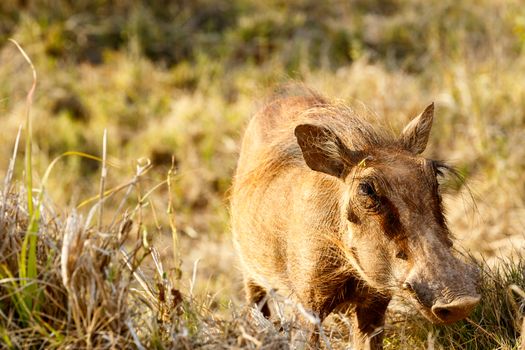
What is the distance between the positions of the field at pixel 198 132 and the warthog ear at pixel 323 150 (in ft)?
2.05

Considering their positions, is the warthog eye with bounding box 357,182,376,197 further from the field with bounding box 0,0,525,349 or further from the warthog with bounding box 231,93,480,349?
the field with bounding box 0,0,525,349

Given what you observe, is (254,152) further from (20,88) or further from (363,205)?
(20,88)

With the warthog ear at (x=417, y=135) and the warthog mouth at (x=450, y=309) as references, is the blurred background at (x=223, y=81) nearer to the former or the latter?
the warthog ear at (x=417, y=135)

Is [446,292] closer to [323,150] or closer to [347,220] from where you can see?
[347,220]

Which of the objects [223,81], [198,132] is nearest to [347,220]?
[198,132]

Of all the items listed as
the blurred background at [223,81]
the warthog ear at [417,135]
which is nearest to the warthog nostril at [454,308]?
the warthog ear at [417,135]

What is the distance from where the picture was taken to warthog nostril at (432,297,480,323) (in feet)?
9.18

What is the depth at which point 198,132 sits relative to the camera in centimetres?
845

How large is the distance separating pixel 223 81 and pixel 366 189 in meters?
6.34

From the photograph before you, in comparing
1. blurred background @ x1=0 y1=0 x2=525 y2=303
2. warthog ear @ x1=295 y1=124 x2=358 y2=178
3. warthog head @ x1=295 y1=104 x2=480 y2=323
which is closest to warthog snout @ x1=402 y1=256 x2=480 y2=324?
warthog head @ x1=295 y1=104 x2=480 y2=323

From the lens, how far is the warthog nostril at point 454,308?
280 cm

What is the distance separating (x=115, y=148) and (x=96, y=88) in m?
1.13

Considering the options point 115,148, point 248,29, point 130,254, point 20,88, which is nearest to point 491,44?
point 248,29

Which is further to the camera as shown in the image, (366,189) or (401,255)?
(366,189)
